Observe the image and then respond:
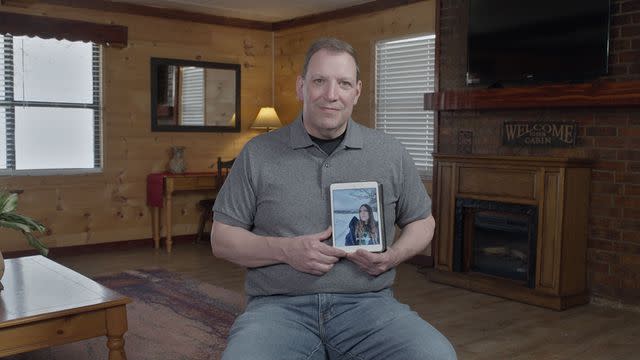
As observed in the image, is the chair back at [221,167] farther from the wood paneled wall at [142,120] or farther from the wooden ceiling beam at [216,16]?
the wooden ceiling beam at [216,16]

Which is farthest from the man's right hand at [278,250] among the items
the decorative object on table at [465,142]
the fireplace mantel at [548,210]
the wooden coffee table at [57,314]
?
the decorative object on table at [465,142]

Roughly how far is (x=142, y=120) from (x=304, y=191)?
15.5 feet

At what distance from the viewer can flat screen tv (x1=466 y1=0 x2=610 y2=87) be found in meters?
4.13

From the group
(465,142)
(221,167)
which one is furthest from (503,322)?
(221,167)

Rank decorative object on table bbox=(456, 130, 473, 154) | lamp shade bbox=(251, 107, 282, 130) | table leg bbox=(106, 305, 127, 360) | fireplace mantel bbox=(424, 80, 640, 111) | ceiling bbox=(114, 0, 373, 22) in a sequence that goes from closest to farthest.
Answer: table leg bbox=(106, 305, 127, 360), fireplace mantel bbox=(424, 80, 640, 111), decorative object on table bbox=(456, 130, 473, 154), ceiling bbox=(114, 0, 373, 22), lamp shade bbox=(251, 107, 282, 130)

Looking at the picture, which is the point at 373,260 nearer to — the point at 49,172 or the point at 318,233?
the point at 318,233

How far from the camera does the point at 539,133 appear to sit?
4.56 m

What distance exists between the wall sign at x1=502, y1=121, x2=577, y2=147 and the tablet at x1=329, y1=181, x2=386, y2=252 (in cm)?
295

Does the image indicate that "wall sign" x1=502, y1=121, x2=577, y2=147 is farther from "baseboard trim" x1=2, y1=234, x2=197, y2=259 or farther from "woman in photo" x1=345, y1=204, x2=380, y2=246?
"baseboard trim" x1=2, y1=234, x2=197, y2=259

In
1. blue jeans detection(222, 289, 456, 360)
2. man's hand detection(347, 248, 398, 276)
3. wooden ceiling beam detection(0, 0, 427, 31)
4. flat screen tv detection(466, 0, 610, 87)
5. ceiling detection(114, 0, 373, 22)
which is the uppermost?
ceiling detection(114, 0, 373, 22)

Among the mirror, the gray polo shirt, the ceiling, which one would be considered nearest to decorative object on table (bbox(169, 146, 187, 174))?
the mirror

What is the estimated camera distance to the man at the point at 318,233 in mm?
1771

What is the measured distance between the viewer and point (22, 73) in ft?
18.4

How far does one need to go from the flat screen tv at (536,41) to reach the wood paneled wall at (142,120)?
735mm
